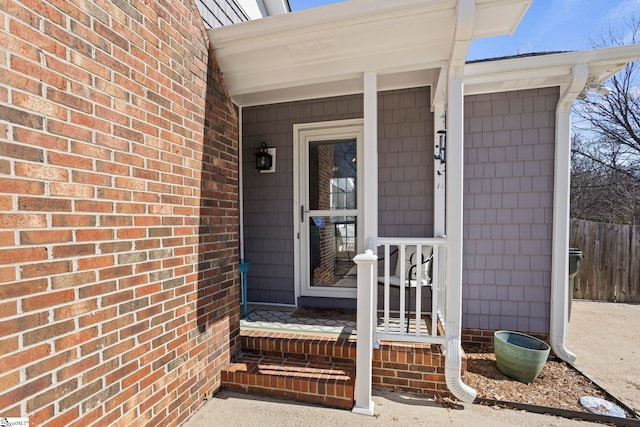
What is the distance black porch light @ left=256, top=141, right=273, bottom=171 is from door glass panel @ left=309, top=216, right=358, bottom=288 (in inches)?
32.7

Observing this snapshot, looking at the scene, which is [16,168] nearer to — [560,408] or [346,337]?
[346,337]

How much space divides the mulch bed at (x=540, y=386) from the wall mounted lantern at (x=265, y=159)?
287cm

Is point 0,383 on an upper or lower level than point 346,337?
upper

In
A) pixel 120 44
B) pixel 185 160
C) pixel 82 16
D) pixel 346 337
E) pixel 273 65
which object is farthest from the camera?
pixel 346 337

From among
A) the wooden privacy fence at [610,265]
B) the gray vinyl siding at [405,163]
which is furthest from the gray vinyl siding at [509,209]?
the wooden privacy fence at [610,265]

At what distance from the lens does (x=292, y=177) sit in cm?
357

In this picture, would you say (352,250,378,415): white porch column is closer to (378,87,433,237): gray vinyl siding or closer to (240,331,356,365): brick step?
(240,331,356,365): brick step

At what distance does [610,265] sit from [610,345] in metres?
2.50

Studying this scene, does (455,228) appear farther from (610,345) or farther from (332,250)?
(610,345)

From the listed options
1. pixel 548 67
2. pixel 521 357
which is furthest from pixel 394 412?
pixel 548 67

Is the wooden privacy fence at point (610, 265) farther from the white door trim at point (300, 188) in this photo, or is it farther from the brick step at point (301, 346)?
the brick step at point (301, 346)

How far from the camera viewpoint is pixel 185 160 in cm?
198

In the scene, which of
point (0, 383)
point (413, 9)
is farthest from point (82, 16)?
point (413, 9)

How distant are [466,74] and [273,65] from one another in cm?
178
